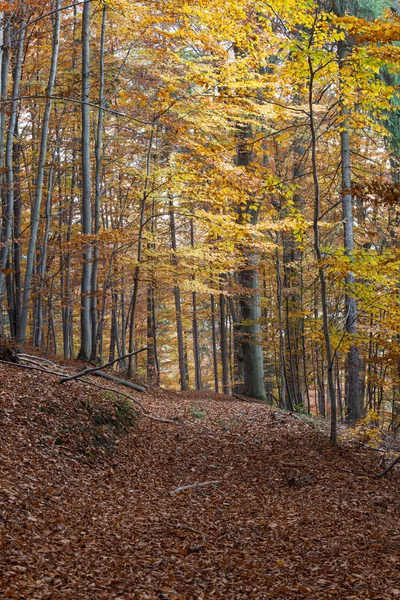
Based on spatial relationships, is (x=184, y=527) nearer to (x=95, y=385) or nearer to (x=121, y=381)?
(x=95, y=385)

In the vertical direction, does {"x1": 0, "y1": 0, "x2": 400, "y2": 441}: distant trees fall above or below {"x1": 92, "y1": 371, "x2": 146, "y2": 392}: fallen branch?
above

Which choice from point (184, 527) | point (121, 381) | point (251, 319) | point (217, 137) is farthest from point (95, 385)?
point (217, 137)

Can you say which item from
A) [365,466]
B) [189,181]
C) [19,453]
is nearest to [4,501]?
[19,453]

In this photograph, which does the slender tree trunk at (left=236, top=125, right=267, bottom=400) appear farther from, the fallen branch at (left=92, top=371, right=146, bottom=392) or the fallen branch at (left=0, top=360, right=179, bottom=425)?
the fallen branch at (left=0, top=360, right=179, bottom=425)

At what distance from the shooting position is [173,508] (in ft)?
19.8

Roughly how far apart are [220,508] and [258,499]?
0.62 metres

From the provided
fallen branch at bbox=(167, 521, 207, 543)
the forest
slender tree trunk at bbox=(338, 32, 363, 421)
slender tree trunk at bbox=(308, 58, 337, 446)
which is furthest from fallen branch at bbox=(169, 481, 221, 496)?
slender tree trunk at bbox=(338, 32, 363, 421)

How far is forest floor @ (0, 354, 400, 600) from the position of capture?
13.3 ft

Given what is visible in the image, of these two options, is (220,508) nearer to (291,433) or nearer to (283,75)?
(291,433)

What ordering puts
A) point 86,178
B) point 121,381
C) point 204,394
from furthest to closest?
1. point 204,394
2. point 121,381
3. point 86,178

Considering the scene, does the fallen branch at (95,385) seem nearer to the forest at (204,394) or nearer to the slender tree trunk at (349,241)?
the forest at (204,394)

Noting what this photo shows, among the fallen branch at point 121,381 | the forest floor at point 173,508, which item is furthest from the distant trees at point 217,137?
the forest floor at point 173,508

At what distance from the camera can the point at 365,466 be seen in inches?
316

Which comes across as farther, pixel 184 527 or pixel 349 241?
pixel 349 241
